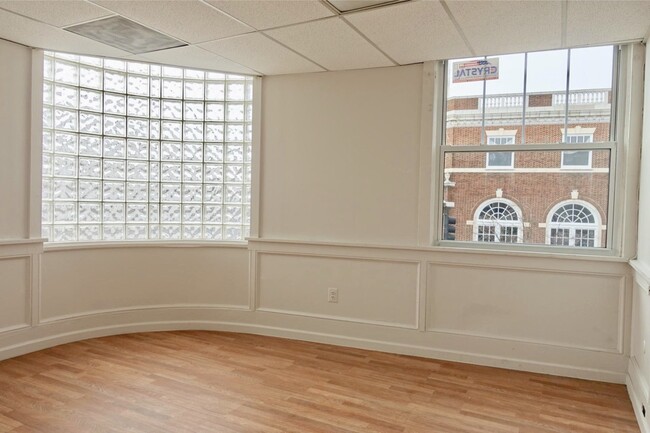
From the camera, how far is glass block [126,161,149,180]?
13.9ft

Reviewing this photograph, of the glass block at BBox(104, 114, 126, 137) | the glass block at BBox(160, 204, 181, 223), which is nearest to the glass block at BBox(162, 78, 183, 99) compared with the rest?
the glass block at BBox(104, 114, 126, 137)

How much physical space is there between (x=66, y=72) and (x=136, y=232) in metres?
1.47

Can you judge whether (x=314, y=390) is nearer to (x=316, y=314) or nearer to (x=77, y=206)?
(x=316, y=314)

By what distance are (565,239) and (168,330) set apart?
3507 mm

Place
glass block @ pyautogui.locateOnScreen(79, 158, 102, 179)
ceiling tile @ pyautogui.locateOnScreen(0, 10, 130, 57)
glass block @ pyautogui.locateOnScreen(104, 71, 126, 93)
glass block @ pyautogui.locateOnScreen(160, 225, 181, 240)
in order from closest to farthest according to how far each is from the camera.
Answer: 1. ceiling tile @ pyautogui.locateOnScreen(0, 10, 130, 57)
2. glass block @ pyautogui.locateOnScreen(79, 158, 102, 179)
3. glass block @ pyautogui.locateOnScreen(104, 71, 126, 93)
4. glass block @ pyautogui.locateOnScreen(160, 225, 181, 240)

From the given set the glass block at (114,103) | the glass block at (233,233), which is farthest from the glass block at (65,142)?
the glass block at (233,233)

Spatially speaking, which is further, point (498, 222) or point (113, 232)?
point (113, 232)

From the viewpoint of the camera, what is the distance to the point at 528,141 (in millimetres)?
3568

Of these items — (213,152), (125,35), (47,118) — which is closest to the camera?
(125,35)

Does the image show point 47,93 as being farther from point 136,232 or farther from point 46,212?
point 136,232

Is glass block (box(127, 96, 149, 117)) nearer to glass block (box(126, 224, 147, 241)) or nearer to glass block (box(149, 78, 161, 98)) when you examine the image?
glass block (box(149, 78, 161, 98))

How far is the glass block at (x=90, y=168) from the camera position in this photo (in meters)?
3.99

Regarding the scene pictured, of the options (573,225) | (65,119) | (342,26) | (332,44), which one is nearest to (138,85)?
(65,119)

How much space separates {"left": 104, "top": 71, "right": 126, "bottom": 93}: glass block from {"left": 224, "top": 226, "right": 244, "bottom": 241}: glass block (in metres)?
1.56
